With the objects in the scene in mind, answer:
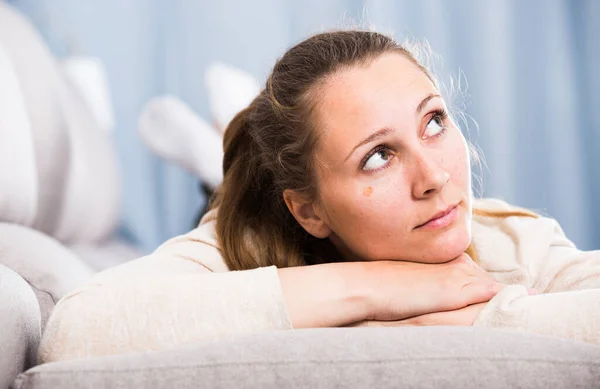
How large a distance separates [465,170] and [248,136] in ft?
1.52

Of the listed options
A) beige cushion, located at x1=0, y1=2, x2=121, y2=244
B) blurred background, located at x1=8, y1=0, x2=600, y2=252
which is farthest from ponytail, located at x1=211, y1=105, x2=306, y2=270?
blurred background, located at x1=8, y1=0, x2=600, y2=252

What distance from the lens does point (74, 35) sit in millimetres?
3305

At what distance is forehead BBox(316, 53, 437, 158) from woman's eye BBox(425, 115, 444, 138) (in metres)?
0.04

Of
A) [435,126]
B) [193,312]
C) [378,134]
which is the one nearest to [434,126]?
[435,126]

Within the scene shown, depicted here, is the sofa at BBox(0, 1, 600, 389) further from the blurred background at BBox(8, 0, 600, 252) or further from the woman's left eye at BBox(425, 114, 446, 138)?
the blurred background at BBox(8, 0, 600, 252)

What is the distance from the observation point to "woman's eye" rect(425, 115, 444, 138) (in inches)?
43.4

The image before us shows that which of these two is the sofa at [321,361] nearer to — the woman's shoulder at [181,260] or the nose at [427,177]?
the woman's shoulder at [181,260]

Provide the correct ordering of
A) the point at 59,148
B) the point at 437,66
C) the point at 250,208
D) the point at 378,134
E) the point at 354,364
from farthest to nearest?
the point at 437,66 → the point at 59,148 → the point at 250,208 → the point at 378,134 → the point at 354,364

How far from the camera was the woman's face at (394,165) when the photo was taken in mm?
1063

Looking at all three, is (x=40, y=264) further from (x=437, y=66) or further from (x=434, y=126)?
(x=437, y=66)

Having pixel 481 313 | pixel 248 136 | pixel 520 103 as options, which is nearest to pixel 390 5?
Result: pixel 520 103

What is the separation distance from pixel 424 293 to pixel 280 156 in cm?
38

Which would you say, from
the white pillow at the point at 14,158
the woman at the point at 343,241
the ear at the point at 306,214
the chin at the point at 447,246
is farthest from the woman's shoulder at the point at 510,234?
the white pillow at the point at 14,158

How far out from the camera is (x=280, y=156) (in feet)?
4.10
